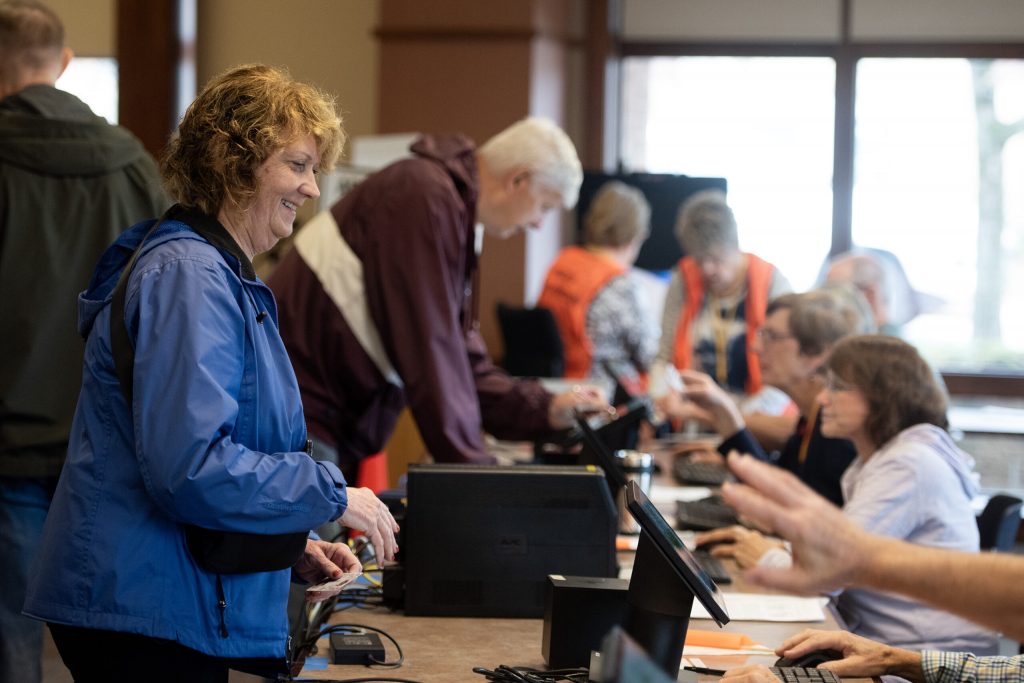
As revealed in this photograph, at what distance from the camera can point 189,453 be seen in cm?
147

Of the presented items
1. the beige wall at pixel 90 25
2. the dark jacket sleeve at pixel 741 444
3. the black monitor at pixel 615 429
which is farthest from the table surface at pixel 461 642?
the beige wall at pixel 90 25

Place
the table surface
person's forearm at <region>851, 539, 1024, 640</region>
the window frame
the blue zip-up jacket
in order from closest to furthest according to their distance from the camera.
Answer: person's forearm at <region>851, 539, 1024, 640</region> < the blue zip-up jacket < the table surface < the window frame

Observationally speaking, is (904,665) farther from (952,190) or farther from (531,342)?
(952,190)

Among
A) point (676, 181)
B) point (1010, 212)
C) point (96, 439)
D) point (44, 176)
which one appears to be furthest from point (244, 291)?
point (1010, 212)

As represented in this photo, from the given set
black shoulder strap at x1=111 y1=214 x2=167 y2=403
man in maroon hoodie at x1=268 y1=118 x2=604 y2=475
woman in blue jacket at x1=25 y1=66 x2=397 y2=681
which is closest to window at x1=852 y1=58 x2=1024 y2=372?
man in maroon hoodie at x1=268 y1=118 x2=604 y2=475

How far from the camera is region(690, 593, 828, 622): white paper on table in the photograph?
2.37m

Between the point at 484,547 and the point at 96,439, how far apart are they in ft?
2.80

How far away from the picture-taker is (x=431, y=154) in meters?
3.01

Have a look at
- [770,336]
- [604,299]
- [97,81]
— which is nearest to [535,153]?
[770,336]

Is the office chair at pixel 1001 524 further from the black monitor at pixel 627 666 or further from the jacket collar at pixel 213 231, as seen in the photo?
the black monitor at pixel 627 666

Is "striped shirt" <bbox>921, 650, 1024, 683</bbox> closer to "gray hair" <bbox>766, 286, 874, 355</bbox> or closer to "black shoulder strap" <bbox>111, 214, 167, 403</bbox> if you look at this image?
"black shoulder strap" <bbox>111, 214, 167, 403</bbox>

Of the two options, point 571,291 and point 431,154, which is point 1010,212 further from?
point 431,154

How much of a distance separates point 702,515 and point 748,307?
6.04ft

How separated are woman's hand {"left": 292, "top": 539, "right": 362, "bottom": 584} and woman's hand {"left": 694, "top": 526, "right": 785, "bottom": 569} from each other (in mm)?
1174
